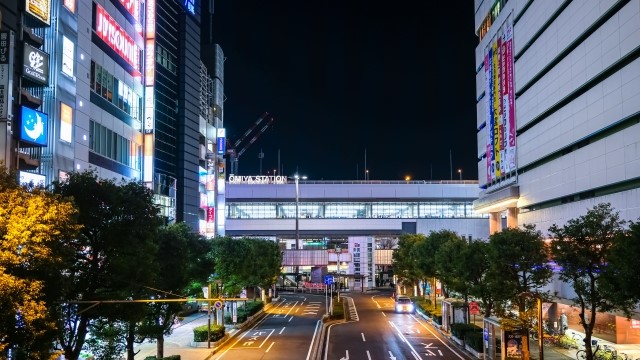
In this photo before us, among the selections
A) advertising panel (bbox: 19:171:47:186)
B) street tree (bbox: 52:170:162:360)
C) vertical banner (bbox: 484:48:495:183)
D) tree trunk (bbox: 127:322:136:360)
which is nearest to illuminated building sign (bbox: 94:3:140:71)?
advertising panel (bbox: 19:171:47:186)

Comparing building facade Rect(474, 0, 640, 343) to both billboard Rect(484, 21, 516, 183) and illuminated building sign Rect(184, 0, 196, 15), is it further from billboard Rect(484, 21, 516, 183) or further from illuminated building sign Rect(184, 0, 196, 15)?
illuminated building sign Rect(184, 0, 196, 15)

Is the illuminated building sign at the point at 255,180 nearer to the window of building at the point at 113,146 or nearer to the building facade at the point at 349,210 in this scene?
the building facade at the point at 349,210

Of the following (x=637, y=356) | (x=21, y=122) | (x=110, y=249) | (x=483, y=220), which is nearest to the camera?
(x=110, y=249)

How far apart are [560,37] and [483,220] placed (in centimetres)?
6662

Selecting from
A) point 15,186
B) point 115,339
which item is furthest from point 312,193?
point 15,186

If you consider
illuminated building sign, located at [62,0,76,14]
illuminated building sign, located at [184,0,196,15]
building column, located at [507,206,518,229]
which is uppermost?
illuminated building sign, located at [184,0,196,15]

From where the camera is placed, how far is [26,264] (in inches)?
728

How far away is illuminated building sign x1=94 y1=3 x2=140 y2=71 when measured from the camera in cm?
4895

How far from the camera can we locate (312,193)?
117812 millimetres

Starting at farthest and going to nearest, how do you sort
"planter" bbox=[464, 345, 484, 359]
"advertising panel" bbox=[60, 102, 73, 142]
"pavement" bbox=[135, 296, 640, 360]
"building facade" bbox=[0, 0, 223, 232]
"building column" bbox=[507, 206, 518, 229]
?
"building column" bbox=[507, 206, 518, 229] → "advertising panel" bbox=[60, 102, 73, 142] → "pavement" bbox=[135, 296, 640, 360] → "planter" bbox=[464, 345, 484, 359] → "building facade" bbox=[0, 0, 223, 232]

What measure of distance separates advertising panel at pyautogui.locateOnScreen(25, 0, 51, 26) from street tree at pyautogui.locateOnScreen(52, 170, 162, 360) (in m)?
15.0

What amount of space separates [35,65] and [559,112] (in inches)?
1568

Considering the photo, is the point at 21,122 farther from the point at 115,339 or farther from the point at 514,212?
the point at 514,212

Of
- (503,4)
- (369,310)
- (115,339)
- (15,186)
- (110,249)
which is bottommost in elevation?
(369,310)
